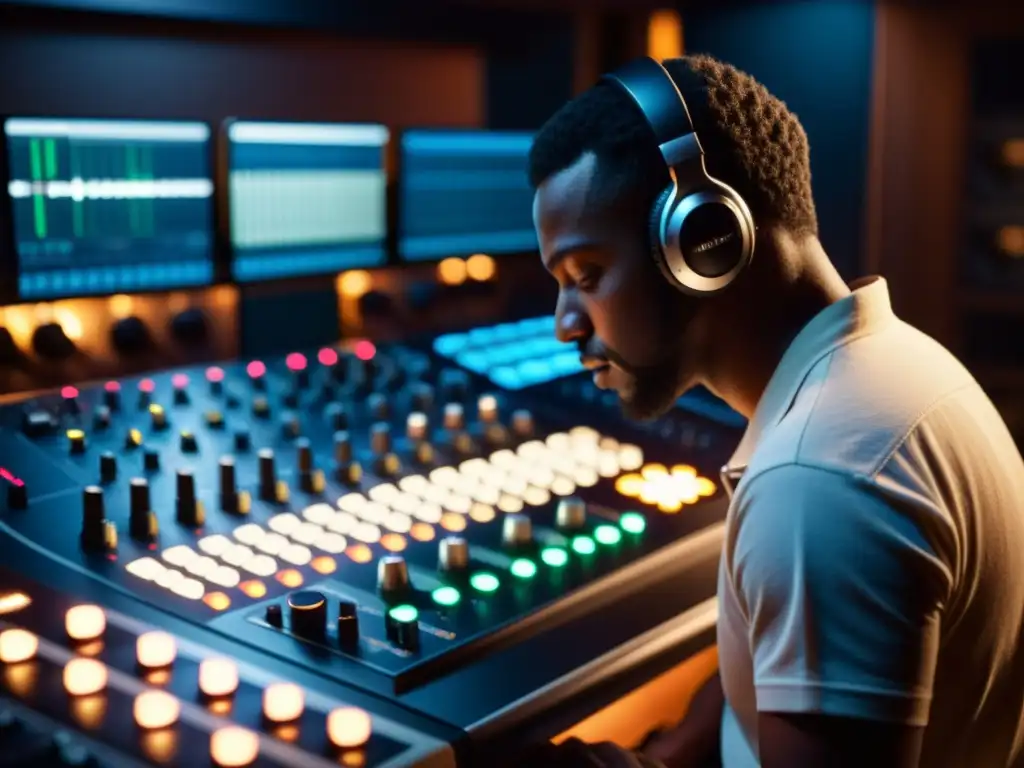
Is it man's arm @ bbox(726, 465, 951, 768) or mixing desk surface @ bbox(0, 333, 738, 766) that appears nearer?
man's arm @ bbox(726, 465, 951, 768)

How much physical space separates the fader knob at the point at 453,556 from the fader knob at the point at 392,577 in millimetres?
54

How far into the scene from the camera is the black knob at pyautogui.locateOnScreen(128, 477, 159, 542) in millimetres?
1102

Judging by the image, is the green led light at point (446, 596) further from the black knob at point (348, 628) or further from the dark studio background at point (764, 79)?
the dark studio background at point (764, 79)

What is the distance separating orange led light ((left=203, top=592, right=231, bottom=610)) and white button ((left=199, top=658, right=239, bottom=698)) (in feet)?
0.44

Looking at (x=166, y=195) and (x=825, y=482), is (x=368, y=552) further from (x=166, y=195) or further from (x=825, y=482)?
(x=166, y=195)

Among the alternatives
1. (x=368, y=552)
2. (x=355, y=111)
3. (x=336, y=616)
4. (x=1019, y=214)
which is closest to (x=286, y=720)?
(x=336, y=616)

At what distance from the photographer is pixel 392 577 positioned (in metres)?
1.02

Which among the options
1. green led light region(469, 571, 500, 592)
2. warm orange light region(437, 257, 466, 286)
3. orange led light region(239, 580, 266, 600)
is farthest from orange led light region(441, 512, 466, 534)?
warm orange light region(437, 257, 466, 286)

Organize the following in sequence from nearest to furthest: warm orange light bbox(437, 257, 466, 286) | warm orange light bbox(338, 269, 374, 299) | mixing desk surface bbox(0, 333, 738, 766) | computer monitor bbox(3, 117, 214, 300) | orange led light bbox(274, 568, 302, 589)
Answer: mixing desk surface bbox(0, 333, 738, 766)
orange led light bbox(274, 568, 302, 589)
computer monitor bbox(3, 117, 214, 300)
warm orange light bbox(338, 269, 374, 299)
warm orange light bbox(437, 257, 466, 286)

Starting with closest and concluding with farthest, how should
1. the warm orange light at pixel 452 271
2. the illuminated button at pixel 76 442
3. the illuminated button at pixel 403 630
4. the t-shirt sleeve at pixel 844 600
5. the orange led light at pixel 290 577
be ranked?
the t-shirt sleeve at pixel 844 600
the illuminated button at pixel 403 630
the orange led light at pixel 290 577
the illuminated button at pixel 76 442
the warm orange light at pixel 452 271

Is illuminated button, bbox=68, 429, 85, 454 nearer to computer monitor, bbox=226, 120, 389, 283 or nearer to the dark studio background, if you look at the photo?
computer monitor, bbox=226, 120, 389, 283

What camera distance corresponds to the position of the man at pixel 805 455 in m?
0.72

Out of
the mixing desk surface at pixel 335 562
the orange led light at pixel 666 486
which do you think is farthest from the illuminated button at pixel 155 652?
the orange led light at pixel 666 486

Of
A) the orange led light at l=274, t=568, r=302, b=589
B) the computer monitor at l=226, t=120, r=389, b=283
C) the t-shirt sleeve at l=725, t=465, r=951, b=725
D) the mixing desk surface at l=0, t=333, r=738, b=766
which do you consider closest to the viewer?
the t-shirt sleeve at l=725, t=465, r=951, b=725
